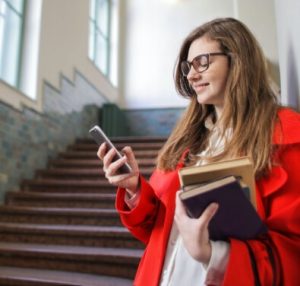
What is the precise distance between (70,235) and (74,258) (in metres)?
0.33

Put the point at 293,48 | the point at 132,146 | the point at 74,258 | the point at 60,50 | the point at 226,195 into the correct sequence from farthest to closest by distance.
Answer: the point at 60,50
the point at 132,146
the point at 74,258
the point at 293,48
the point at 226,195

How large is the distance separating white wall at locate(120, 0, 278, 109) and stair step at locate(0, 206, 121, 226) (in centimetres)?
423

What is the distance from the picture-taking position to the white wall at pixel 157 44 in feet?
22.8

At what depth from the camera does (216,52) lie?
3.18 feet

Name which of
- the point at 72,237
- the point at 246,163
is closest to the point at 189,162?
the point at 246,163

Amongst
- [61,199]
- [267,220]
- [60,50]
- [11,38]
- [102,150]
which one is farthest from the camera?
[60,50]

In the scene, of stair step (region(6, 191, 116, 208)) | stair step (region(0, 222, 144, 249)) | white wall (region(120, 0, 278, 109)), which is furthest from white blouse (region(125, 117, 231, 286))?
white wall (region(120, 0, 278, 109))

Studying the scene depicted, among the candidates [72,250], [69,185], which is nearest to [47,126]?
[69,185]

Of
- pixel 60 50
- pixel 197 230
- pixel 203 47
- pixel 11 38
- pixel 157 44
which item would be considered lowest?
pixel 197 230

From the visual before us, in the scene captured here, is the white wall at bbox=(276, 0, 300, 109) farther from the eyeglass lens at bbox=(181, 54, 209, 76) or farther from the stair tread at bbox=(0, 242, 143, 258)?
the stair tread at bbox=(0, 242, 143, 258)

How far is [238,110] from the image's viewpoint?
0.91 m

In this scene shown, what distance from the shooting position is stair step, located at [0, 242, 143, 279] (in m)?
2.34

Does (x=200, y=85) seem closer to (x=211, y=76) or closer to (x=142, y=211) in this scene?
(x=211, y=76)

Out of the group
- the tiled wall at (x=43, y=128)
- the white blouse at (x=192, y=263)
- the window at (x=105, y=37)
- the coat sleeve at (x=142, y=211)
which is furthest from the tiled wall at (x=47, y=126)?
the white blouse at (x=192, y=263)
